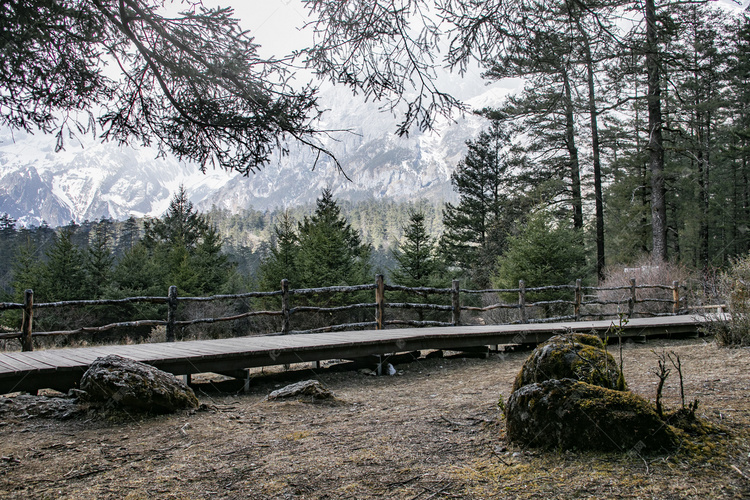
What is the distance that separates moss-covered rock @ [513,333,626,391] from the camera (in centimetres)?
264

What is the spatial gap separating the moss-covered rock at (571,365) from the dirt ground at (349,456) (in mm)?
386

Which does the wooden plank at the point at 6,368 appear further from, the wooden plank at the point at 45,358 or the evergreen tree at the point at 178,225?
the evergreen tree at the point at 178,225

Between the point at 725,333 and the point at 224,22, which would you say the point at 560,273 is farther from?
the point at 224,22

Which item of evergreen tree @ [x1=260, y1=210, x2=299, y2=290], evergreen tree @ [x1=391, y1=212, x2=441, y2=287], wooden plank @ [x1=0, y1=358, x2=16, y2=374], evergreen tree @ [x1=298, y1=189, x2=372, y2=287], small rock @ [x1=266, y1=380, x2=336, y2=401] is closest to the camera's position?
wooden plank @ [x1=0, y1=358, x2=16, y2=374]

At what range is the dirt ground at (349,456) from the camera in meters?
1.85

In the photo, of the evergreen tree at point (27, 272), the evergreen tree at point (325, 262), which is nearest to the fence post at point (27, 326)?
the evergreen tree at point (325, 262)

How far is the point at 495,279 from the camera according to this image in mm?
18266

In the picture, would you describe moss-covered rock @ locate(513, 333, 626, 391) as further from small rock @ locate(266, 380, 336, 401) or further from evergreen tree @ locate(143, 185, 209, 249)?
evergreen tree @ locate(143, 185, 209, 249)

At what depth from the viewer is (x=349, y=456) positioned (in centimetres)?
234

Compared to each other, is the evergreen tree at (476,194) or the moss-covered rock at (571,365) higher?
the evergreen tree at (476,194)

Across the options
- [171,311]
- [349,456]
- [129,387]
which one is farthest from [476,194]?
[349,456]

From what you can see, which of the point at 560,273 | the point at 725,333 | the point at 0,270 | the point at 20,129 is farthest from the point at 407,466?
the point at 0,270

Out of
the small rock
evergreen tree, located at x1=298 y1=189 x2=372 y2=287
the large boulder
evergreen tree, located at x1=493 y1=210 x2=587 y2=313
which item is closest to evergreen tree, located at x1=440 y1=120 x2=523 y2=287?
evergreen tree, located at x1=298 y1=189 x2=372 y2=287

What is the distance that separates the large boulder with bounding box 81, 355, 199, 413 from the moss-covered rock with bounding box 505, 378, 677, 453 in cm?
252
